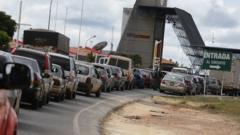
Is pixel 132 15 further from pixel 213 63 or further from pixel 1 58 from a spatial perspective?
pixel 1 58

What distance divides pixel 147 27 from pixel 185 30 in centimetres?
1063

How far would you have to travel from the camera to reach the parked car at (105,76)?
40656 mm

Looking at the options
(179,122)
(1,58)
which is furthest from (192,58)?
(1,58)

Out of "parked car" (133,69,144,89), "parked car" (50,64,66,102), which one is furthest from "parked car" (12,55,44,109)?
"parked car" (133,69,144,89)

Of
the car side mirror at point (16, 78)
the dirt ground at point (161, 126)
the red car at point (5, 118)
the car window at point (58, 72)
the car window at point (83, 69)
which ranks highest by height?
the car window at point (83, 69)

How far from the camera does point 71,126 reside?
709 inches

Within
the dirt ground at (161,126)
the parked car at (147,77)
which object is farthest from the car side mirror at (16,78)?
the parked car at (147,77)

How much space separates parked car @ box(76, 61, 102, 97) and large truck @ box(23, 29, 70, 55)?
933 centimetres

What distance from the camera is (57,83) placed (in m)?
26.4

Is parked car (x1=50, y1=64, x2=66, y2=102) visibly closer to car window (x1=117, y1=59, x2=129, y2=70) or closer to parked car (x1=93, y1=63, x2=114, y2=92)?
parked car (x1=93, y1=63, x2=114, y2=92)

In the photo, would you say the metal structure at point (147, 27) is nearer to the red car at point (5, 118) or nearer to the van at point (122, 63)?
the van at point (122, 63)

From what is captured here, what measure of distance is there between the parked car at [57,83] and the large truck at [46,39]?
1708 cm

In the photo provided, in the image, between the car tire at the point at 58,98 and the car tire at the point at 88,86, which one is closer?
the car tire at the point at 58,98

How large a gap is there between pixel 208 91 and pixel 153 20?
164 feet
